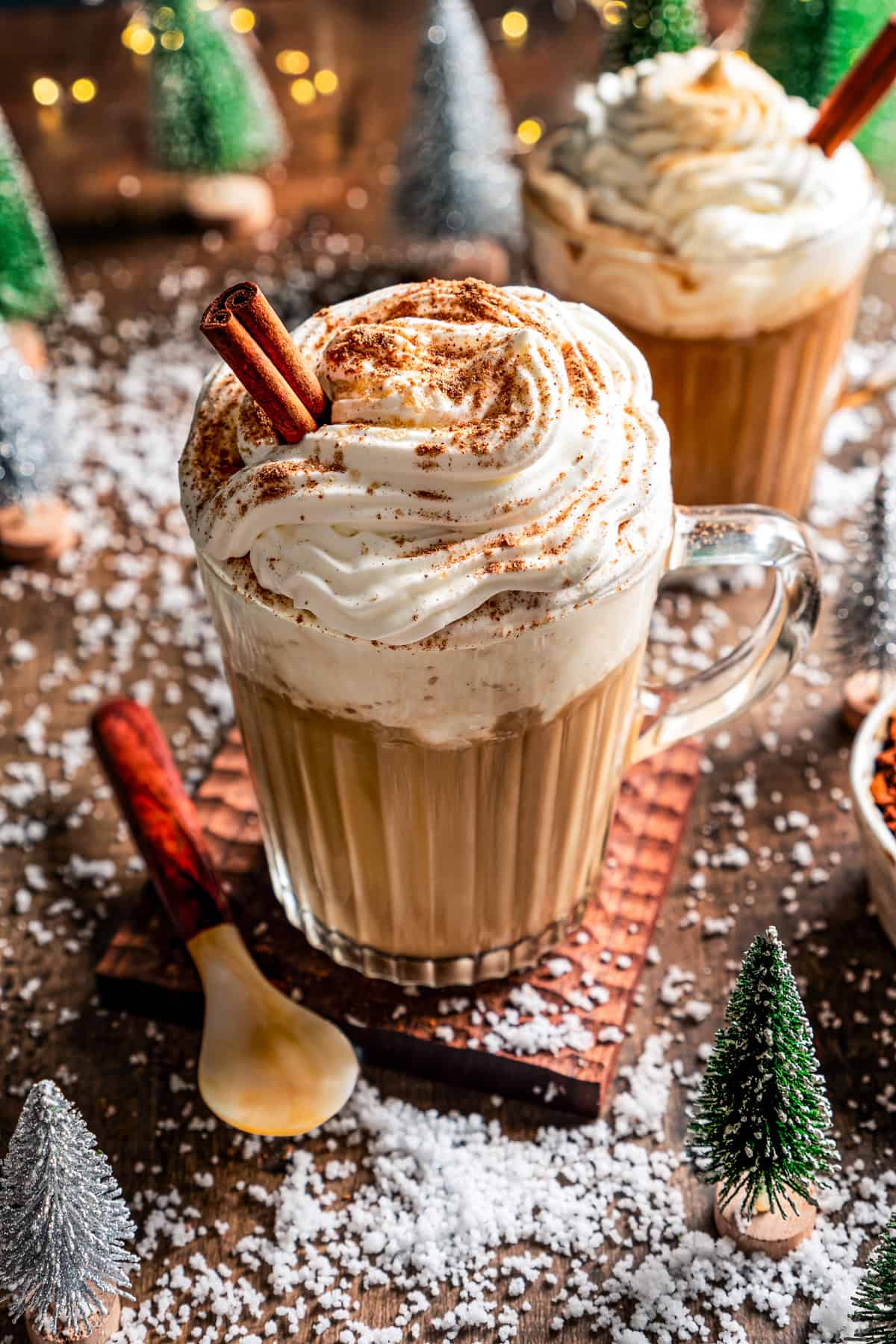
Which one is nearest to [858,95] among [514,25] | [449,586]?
[449,586]

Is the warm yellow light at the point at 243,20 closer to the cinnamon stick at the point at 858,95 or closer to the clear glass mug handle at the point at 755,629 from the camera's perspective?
the cinnamon stick at the point at 858,95

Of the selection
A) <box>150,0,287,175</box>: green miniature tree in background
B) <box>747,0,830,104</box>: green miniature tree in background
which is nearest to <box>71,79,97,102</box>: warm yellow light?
<box>150,0,287,175</box>: green miniature tree in background

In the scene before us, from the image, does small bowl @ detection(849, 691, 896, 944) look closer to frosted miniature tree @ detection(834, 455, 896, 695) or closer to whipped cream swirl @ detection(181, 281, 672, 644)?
frosted miniature tree @ detection(834, 455, 896, 695)

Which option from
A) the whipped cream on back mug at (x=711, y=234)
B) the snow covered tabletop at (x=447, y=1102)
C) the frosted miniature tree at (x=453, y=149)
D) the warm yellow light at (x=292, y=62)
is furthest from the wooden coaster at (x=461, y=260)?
the snow covered tabletop at (x=447, y=1102)

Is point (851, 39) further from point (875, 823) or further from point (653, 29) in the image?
point (875, 823)

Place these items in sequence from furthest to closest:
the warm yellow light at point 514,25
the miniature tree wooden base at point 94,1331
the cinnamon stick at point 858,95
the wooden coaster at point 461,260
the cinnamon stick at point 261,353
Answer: the warm yellow light at point 514,25, the wooden coaster at point 461,260, the cinnamon stick at point 858,95, the miniature tree wooden base at point 94,1331, the cinnamon stick at point 261,353

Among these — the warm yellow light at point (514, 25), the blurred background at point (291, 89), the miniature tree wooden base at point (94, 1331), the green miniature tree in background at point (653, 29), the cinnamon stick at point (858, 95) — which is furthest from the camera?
the warm yellow light at point (514, 25)
